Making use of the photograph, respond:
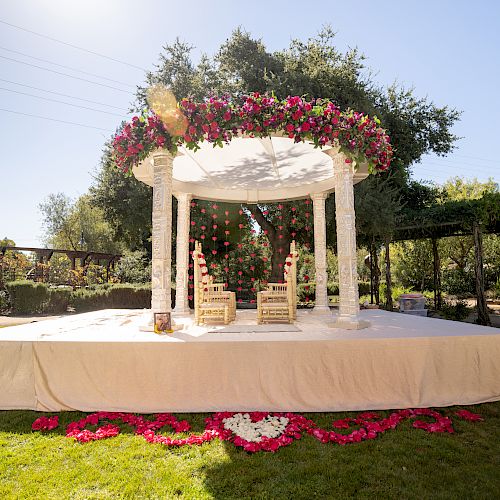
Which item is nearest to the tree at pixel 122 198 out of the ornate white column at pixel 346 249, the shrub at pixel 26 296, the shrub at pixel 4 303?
the shrub at pixel 26 296

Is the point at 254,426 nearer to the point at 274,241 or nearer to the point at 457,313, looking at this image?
the point at 274,241

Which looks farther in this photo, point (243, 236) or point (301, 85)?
point (243, 236)

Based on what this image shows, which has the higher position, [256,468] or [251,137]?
[251,137]

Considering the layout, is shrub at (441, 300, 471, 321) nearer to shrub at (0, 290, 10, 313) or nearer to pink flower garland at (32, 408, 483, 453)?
pink flower garland at (32, 408, 483, 453)

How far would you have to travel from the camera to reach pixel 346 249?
525 centimetres

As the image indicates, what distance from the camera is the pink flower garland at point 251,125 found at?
182 inches

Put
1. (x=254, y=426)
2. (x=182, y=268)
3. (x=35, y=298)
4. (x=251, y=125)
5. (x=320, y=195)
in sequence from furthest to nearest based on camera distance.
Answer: (x=35, y=298) < (x=320, y=195) < (x=182, y=268) < (x=251, y=125) < (x=254, y=426)

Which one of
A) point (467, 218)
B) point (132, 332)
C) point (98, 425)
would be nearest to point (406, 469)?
point (98, 425)

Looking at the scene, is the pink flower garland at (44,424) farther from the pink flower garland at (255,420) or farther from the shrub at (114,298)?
the shrub at (114,298)

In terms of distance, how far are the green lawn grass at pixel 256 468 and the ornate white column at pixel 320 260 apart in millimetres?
4283

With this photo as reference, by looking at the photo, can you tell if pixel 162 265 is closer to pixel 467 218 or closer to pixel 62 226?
pixel 467 218

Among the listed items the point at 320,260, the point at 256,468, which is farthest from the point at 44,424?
the point at 320,260

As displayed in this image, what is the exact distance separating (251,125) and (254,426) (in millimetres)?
3489

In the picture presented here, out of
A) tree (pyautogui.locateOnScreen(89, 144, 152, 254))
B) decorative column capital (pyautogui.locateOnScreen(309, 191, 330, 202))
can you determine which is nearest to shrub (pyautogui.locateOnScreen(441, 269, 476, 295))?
decorative column capital (pyautogui.locateOnScreen(309, 191, 330, 202))
